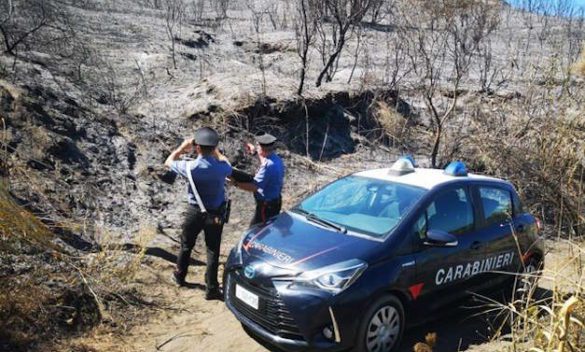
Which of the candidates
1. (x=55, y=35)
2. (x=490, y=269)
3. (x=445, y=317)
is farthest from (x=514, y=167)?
(x=55, y=35)

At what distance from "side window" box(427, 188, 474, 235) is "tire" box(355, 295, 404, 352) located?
0.86 metres

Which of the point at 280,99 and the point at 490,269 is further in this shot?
the point at 280,99

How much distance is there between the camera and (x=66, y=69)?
9.79m

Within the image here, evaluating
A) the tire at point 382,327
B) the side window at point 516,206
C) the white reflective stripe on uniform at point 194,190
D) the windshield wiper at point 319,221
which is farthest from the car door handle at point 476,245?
the white reflective stripe on uniform at point 194,190

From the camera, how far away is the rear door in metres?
4.50

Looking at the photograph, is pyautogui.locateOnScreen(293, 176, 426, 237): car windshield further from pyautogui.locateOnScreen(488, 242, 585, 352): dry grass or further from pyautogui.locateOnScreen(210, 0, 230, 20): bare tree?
pyautogui.locateOnScreen(210, 0, 230, 20): bare tree

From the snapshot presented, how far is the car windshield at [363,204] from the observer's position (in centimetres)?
461

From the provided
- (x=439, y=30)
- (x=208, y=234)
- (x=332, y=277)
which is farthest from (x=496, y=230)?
(x=439, y=30)

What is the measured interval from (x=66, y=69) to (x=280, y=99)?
4.23 meters

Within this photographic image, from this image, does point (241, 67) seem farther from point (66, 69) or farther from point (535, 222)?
point (535, 222)

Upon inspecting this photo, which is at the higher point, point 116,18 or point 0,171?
point 116,18

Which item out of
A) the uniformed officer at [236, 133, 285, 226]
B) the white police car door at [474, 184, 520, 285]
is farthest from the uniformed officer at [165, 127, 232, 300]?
the white police car door at [474, 184, 520, 285]

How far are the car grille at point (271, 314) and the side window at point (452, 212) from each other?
1.58 meters

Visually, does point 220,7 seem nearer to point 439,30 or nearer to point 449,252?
point 439,30
